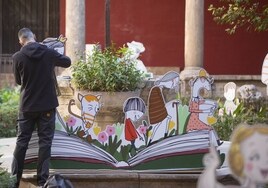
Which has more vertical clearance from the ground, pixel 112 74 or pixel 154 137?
pixel 112 74

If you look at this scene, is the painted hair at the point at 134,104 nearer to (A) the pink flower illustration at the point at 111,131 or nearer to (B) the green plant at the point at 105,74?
(A) the pink flower illustration at the point at 111,131

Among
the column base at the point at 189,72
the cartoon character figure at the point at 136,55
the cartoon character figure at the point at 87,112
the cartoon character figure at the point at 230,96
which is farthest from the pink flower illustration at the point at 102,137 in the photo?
the column base at the point at 189,72

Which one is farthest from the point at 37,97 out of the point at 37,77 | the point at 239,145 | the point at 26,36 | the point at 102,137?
the point at 239,145

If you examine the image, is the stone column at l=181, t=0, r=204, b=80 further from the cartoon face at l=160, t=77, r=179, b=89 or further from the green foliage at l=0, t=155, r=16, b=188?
the green foliage at l=0, t=155, r=16, b=188

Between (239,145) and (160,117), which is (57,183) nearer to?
(160,117)

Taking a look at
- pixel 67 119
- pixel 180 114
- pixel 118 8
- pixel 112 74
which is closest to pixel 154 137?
pixel 180 114

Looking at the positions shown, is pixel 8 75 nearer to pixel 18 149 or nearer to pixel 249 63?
pixel 249 63

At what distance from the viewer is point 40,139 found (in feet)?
21.8

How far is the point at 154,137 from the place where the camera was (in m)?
7.19

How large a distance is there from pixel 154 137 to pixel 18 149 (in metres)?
1.50

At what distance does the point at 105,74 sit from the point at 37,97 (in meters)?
1.96

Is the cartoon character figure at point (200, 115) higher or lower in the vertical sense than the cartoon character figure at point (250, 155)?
lower

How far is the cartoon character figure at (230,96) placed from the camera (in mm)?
11006

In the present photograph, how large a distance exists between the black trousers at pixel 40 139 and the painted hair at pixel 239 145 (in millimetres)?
3376
